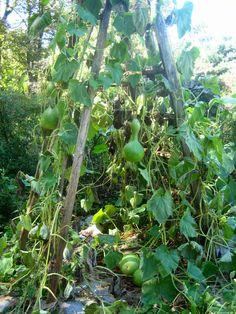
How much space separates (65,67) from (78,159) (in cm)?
38

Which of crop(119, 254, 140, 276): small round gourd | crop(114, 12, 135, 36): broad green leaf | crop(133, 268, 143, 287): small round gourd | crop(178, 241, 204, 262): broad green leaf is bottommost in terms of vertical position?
crop(133, 268, 143, 287): small round gourd

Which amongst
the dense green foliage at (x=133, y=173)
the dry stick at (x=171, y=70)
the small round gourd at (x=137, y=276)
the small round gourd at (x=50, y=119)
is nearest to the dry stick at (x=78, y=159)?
the dense green foliage at (x=133, y=173)

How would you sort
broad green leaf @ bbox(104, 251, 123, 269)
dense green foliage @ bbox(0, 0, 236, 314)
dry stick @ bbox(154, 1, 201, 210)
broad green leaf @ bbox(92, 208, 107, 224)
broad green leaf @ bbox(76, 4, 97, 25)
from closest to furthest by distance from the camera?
broad green leaf @ bbox(76, 4, 97, 25) < dense green foliage @ bbox(0, 0, 236, 314) < broad green leaf @ bbox(104, 251, 123, 269) < dry stick @ bbox(154, 1, 201, 210) < broad green leaf @ bbox(92, 208, 107, 224)

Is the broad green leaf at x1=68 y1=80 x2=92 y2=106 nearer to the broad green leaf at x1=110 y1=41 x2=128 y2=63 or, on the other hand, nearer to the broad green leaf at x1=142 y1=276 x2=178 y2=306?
the broad green leaf at x1=110 y1=41 x2=128 y2=63

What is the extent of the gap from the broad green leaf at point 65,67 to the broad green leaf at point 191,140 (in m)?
0.55

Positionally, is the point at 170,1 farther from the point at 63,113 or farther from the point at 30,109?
the point at 30,109

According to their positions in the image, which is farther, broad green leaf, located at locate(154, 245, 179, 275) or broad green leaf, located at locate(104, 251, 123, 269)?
broad green leaf, located at locate(104, 251, 123, 269)

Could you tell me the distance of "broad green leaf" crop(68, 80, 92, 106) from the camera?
155 centimetres

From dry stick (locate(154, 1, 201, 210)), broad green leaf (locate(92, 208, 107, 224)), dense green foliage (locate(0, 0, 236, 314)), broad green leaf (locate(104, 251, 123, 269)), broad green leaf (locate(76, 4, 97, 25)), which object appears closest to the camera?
broad green leaf (locate(76, 4, 97, 25))

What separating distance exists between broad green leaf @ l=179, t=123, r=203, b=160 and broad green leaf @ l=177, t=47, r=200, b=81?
266 mm

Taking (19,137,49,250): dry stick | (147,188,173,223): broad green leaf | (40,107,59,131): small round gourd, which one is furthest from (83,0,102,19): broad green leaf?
(147,188,173,223): broad green leaf

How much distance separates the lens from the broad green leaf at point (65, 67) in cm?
154

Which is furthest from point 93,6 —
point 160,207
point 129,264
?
point 129,264

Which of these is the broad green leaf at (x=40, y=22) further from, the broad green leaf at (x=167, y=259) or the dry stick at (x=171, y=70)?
Result: the broad green leaf at (x=167, y=259)
